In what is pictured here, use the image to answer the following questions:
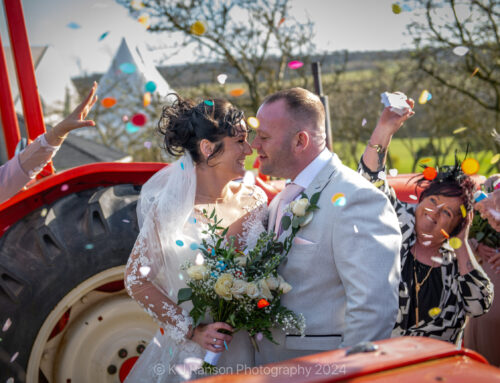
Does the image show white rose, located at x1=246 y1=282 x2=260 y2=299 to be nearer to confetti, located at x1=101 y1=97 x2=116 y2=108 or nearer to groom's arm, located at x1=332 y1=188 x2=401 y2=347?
groom's arm, located at x1=332 y1=188 x2=401 y2=347

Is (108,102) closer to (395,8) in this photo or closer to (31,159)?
(31,159)

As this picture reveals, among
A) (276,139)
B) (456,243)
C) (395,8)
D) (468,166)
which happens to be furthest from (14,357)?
(395,8)

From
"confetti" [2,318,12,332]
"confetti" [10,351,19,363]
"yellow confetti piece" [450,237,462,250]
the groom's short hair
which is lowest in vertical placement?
"confetti" [10,351,19,363]

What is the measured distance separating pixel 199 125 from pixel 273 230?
0.65m

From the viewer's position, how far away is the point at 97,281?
2242mm

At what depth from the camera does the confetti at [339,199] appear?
1772 millimetres

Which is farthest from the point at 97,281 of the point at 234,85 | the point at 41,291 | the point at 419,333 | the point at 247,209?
the point at 234,85

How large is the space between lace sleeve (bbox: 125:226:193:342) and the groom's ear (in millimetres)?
764

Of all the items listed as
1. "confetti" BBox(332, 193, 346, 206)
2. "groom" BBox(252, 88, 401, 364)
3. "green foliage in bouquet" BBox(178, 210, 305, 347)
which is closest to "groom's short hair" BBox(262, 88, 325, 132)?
"groom" BBox(252, 88, 401, 364)

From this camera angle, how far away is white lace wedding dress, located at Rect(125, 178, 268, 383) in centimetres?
199

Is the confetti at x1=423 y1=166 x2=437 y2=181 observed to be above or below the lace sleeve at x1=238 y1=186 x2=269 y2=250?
above

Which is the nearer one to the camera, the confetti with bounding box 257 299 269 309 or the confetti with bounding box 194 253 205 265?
the confetti with bounding box 257 299 269 309

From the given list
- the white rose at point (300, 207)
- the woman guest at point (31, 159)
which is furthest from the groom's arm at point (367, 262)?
the woman guest at point (31, 159)

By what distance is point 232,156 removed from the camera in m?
2.33
